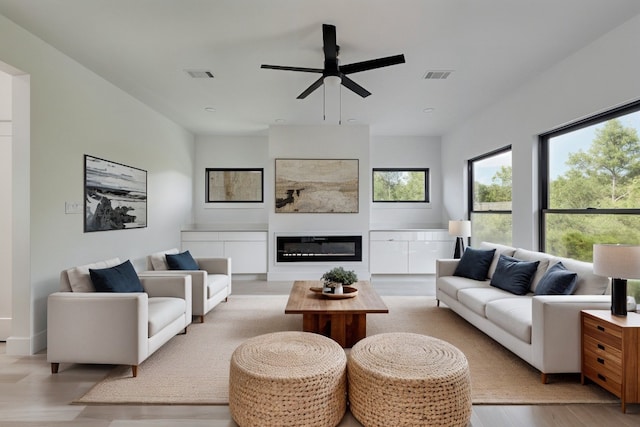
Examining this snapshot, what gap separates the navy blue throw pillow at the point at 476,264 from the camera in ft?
13.9

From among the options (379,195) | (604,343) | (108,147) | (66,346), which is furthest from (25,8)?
(379,195)

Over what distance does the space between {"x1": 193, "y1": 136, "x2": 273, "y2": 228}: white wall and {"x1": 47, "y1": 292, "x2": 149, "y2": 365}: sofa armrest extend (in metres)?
4.38

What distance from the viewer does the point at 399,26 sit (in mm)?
2932

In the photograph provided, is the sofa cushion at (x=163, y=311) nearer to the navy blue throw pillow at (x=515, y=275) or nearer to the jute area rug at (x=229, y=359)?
the jute area rug at (x=229, y=359)

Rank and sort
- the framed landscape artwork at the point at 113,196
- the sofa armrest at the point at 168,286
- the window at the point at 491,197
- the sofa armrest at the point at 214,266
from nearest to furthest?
the sofa armrest at the point at 168,286 → the framed landscape artwork at the point at 113,196 → the sofa armrest at the point at 214,266 → the window at the point at 491,197

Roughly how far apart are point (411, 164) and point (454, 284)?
3.49 m

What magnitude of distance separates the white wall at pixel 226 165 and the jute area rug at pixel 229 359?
2.98m

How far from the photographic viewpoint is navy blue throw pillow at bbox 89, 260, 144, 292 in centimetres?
295

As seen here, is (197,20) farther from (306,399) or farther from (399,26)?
(306,399)

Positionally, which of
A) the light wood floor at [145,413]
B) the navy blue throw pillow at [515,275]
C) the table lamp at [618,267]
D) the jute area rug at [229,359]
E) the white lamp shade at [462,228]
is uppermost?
the white lamp shade at [462,228]

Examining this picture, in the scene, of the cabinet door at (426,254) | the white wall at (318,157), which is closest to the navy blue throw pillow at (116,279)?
the white wall at (318,157)

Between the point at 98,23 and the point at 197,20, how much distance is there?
0.81m

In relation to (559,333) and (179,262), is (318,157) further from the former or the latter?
(559,333)

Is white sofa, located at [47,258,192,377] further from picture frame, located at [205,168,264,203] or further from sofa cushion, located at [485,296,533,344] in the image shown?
picture frame, located at [205,168,264,203]
